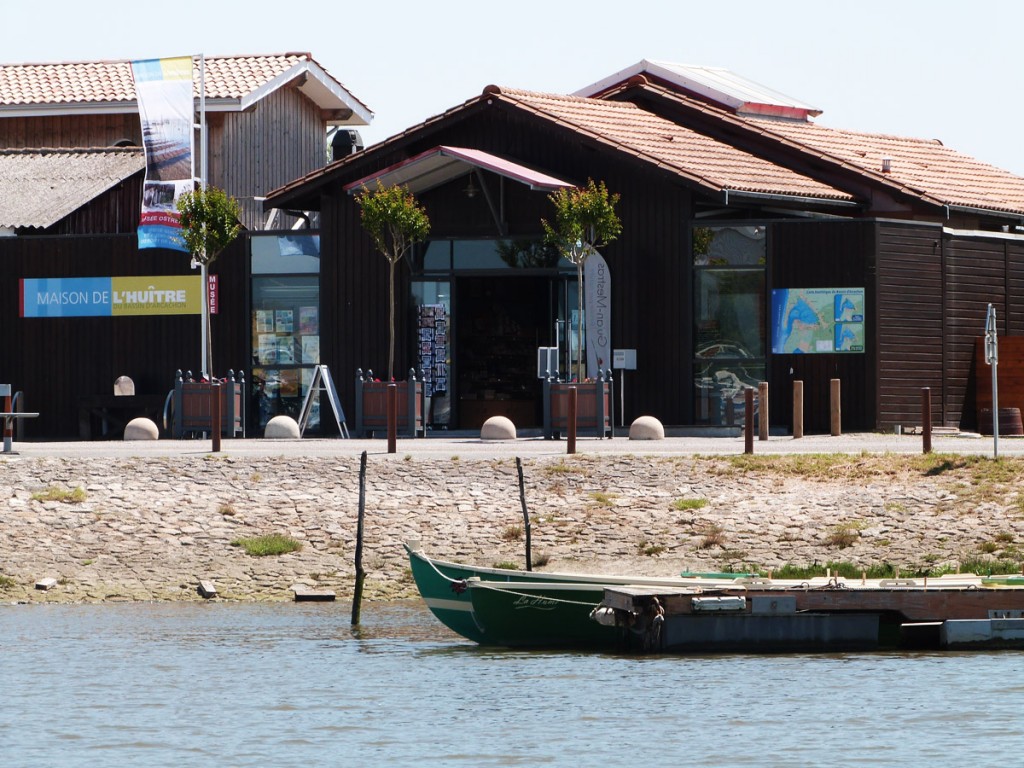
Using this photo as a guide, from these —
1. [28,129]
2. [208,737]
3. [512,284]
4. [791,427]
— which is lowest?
[208,737]

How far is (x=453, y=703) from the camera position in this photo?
19062 mm

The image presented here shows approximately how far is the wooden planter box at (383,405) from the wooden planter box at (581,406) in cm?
238

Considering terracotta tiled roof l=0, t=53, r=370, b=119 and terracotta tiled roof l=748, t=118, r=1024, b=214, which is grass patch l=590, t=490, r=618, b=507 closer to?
terracotta tiled roof l=748, t=118, r=1024, b=214

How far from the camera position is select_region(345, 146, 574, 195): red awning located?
115ft

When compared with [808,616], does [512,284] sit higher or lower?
higher

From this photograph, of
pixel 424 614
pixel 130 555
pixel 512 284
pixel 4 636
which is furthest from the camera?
pixel 512 284

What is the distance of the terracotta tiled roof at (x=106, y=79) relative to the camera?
48.2 m

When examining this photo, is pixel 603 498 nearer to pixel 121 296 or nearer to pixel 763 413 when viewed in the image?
pixel 763 413

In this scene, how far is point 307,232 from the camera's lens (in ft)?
124

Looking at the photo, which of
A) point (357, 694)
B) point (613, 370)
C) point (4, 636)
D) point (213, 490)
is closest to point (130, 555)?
point (213, 490)

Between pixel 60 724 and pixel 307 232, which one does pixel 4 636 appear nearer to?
pixel 60 724

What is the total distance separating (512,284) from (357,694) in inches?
729

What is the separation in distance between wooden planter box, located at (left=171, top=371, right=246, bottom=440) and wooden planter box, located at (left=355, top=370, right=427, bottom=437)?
204 cm

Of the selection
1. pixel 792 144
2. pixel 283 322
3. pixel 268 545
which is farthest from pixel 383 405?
pixel 792 144
